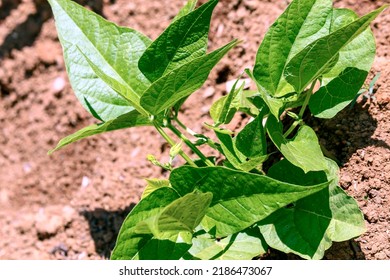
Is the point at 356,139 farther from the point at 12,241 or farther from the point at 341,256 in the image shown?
the point at 12,241

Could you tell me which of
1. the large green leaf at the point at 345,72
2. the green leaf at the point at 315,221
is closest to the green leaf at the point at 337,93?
the large green leaf at the point at 345,72

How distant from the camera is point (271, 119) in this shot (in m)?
1.37

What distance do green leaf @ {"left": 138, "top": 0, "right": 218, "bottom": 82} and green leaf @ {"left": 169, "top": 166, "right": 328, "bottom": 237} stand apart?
0.25m

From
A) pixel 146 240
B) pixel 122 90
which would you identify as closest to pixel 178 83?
pixel 122 90

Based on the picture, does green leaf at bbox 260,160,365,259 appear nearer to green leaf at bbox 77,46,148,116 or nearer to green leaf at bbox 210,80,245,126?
green leaf at bbox 210,80,245,126

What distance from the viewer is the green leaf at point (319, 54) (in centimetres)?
120

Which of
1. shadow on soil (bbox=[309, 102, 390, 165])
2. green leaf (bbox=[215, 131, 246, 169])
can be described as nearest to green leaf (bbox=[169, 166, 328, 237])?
green leaf (bbox=[215, 131, 246, 169])

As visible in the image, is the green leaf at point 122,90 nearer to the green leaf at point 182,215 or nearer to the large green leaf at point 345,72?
the green leaf at point 182,215

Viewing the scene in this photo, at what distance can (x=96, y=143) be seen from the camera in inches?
83.0

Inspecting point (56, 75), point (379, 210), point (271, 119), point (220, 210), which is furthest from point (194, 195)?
point (56, 75)

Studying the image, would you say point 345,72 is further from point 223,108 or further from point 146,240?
point 146,240

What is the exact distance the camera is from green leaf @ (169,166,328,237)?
121cm

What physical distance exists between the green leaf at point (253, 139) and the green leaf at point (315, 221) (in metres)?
0.10

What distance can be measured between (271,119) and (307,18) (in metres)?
0.24
